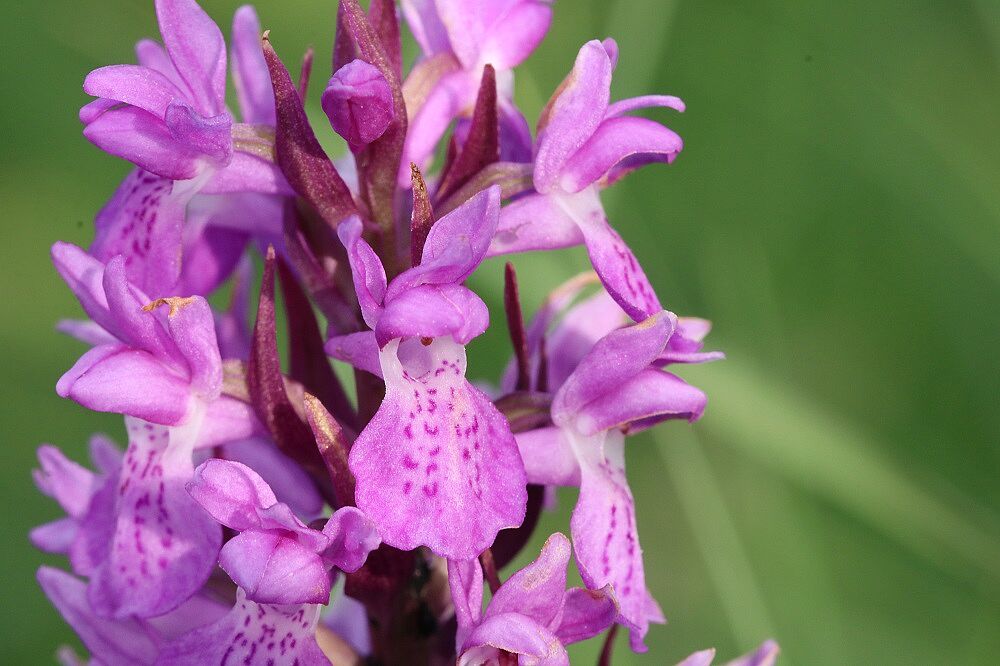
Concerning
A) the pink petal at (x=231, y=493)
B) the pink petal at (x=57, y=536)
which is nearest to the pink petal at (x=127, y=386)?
the pink petal at (x=231, y=493)

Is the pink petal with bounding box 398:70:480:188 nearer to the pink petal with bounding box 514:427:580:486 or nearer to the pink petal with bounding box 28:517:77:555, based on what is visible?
the pink petal with bounding box 514:427:580:486

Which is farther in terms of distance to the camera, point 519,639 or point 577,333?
point 577,333

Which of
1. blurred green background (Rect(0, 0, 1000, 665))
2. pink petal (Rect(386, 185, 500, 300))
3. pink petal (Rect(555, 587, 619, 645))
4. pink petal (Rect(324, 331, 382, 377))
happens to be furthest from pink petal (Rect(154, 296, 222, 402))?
blurred green background (Rect(0, 0, 1000, 665))

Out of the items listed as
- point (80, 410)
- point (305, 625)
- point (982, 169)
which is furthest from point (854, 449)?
point (80, 410)

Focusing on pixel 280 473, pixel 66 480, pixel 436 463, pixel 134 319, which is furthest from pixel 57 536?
pixel 436 463

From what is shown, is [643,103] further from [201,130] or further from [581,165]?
[201,130]

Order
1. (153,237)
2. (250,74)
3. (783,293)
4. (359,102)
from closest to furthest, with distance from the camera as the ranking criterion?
(359,102), (153,237), (250,74), (783,293)
